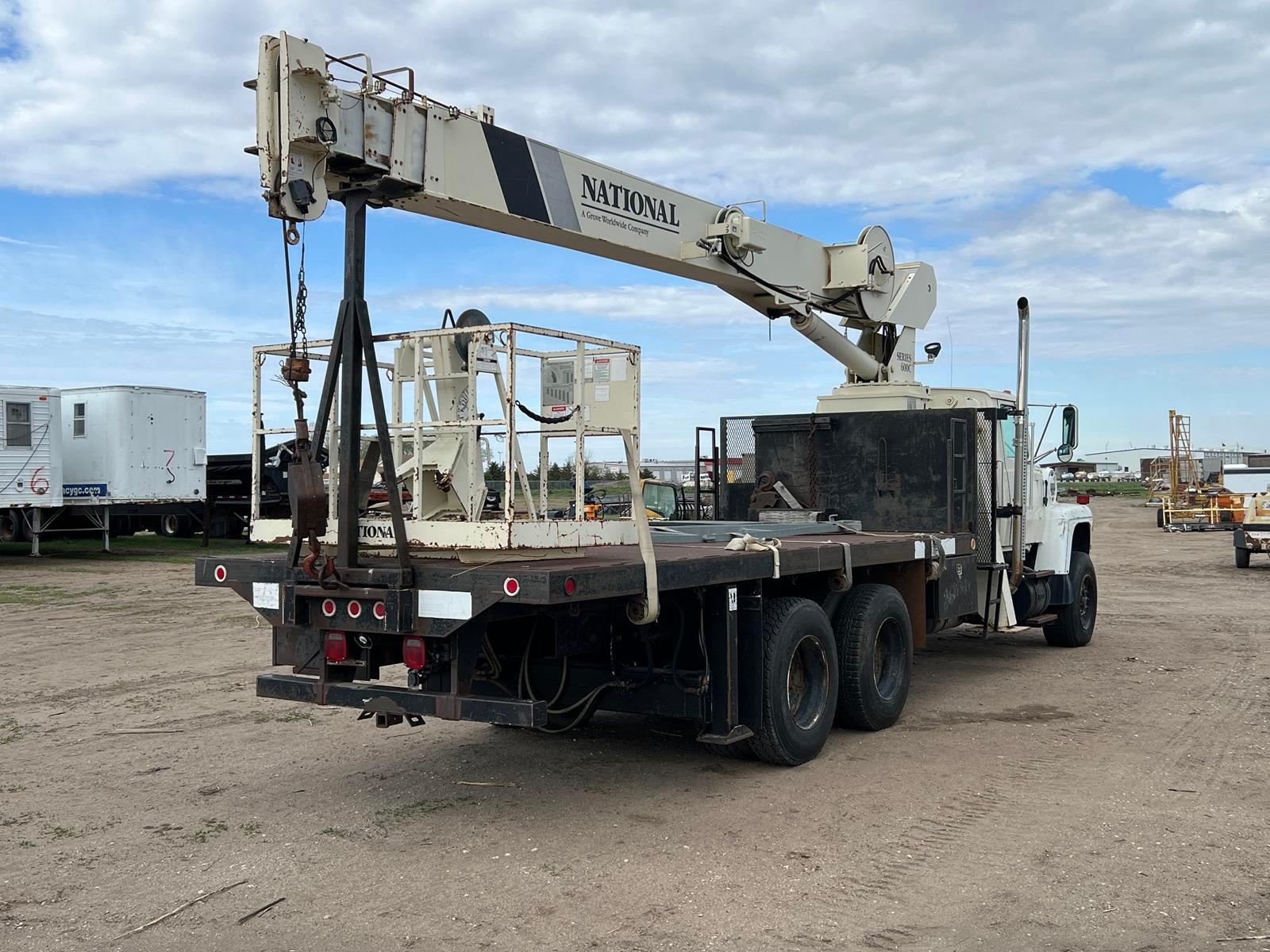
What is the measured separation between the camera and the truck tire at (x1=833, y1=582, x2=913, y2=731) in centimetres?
763

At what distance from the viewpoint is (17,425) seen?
21.5 meters

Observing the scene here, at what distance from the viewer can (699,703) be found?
6.43 m

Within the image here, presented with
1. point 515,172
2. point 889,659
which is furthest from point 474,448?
point 889,659

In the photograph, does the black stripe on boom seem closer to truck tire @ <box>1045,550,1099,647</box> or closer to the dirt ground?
the dirt ground

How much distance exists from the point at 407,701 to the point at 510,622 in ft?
3.24

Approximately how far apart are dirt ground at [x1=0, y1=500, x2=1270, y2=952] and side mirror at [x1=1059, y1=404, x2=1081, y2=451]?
2.20 metres

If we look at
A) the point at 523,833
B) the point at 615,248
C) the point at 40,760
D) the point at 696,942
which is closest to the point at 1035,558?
the point at 615,248

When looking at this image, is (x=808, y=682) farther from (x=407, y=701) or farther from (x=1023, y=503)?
(x=1023, y=503)

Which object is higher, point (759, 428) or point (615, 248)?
point (615, 248)

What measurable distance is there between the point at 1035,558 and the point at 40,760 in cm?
853

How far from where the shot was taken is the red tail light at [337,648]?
5.82m

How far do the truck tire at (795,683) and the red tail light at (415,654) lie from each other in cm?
196

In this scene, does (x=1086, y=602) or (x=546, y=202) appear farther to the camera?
(x=1086, y=602)

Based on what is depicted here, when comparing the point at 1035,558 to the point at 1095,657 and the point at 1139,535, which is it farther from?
the point at 1139,535
